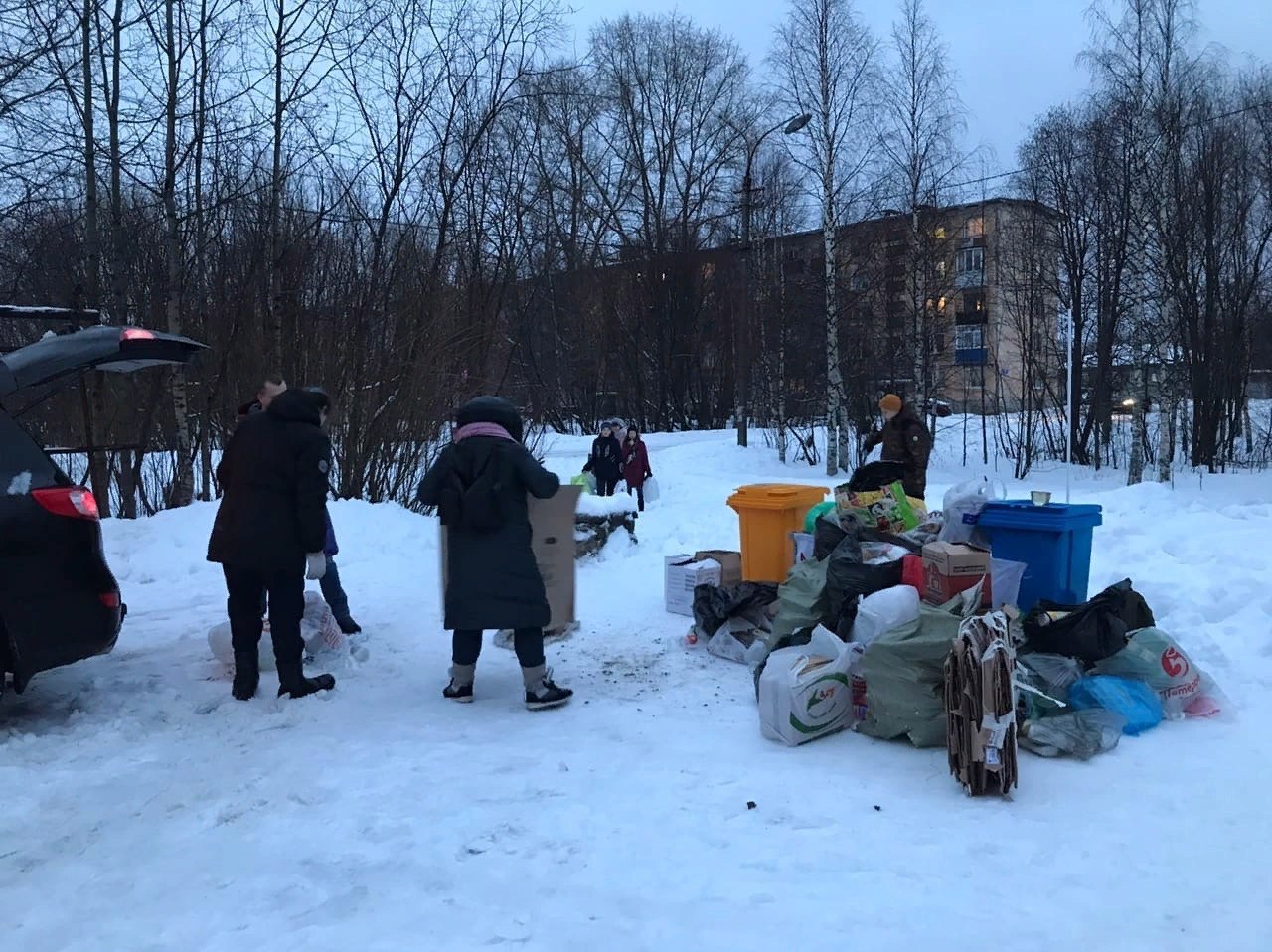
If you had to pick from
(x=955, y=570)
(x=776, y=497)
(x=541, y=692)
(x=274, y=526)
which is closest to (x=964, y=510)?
(x=955, y=570)

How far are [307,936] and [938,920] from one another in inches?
78.0

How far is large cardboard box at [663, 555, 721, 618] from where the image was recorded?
7.14 m

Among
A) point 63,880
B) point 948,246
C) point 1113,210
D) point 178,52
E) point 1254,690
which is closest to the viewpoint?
point 63,880

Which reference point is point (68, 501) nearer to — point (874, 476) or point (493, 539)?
point (493, 539)

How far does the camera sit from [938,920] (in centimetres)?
292

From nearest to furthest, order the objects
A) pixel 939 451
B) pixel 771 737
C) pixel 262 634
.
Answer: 1. pixel 771 737
2. pixel 262 634
3. pixel 939 451

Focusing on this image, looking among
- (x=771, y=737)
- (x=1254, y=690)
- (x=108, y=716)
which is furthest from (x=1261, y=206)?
(x=108, y=716)

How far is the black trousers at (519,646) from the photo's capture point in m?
5.13

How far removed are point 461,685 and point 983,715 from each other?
2.88 m

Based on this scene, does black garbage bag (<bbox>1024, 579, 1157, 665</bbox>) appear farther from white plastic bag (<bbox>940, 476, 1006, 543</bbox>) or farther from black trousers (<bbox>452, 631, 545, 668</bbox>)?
black trousers (<bbox>452, 631, 545, 668</bbox>)

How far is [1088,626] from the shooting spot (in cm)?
475

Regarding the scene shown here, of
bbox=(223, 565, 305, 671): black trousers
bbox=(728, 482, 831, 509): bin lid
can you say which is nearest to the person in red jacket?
bbox=(728, 482, 831, 509): bin lid

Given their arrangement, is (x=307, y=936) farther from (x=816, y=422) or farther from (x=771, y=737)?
(x=816, y=422)

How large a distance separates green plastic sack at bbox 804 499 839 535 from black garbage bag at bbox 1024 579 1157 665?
78.7 inches
